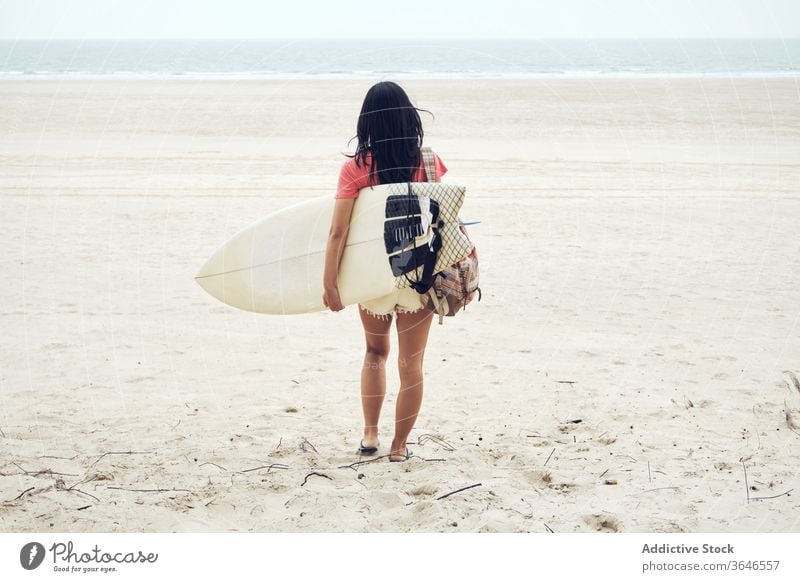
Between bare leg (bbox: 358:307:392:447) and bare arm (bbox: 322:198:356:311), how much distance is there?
0.55 feet

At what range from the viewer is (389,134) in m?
3.12

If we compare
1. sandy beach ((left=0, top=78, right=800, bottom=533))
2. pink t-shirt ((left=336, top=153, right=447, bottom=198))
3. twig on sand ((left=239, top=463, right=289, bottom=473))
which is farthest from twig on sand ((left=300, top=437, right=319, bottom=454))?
pink t-shirt ((left=336, top=153, right=447, bottom=198))

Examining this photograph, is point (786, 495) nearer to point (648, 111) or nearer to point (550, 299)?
point (550, 299)

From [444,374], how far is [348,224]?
1926mm

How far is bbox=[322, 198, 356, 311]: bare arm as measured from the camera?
3234mm

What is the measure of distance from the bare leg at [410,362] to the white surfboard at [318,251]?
20cm

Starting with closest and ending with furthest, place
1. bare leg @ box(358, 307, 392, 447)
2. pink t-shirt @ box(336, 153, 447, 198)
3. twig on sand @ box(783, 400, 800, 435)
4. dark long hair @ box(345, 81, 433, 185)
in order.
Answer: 1. dark long hair @ box(345, 81, 433, 185)
2. pink t-shirt @ box(336, 153, 447, 198)
3. bare leg @ box(358, 307, 392, 447)
4. twig on sand @ box(783, 400, 800, 435)

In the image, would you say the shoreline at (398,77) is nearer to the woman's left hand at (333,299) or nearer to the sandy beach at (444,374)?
the sandy beach at (444,374)

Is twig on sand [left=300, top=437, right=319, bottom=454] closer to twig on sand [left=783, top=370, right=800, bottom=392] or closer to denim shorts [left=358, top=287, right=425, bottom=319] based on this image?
denim shorts [left=358, top=287, right=425, bottom=319]

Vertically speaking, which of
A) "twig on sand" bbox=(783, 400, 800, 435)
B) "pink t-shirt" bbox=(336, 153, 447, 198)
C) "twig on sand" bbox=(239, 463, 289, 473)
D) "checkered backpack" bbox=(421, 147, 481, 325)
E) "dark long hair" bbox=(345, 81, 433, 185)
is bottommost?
"twig on sand" bbox=(239, 463, 289, 473)

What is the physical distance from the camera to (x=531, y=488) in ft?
11.5

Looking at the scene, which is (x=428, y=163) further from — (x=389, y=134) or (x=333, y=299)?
(x=333, y=299)

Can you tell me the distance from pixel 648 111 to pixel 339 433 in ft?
66.9
